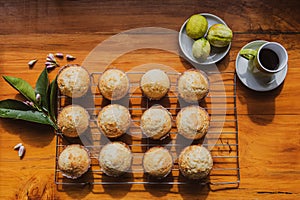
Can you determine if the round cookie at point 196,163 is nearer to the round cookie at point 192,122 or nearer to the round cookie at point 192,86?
the round cookie at point 192,122

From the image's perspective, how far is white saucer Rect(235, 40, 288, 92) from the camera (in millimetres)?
2416

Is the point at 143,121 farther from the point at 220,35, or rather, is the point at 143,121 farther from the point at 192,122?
the point at 220,35

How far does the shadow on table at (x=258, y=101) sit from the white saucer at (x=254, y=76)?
0.15 ft

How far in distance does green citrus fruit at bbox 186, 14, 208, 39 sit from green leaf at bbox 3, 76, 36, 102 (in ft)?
3.10

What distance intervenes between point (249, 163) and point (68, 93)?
1088 millimetres

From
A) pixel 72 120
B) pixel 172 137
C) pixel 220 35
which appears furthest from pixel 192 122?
pixel 72 120

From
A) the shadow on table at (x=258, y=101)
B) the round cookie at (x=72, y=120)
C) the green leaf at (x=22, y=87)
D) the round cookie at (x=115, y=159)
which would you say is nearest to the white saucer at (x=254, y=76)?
the shadow on table at (x=258, y=101)

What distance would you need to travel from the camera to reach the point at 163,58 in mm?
2479

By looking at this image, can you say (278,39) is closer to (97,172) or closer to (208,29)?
(208,29)

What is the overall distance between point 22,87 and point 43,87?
4.5 inches

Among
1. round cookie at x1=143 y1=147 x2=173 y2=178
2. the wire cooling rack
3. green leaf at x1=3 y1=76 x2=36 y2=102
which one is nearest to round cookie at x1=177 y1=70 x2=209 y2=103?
the wire cooling rack

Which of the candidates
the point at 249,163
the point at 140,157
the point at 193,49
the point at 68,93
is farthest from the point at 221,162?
the point at 68,93

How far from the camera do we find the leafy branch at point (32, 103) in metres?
2.38

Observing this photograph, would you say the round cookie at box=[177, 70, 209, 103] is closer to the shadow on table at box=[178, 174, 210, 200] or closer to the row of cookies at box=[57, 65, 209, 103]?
the row of cookies at box=[57, 65, 209, 103]
